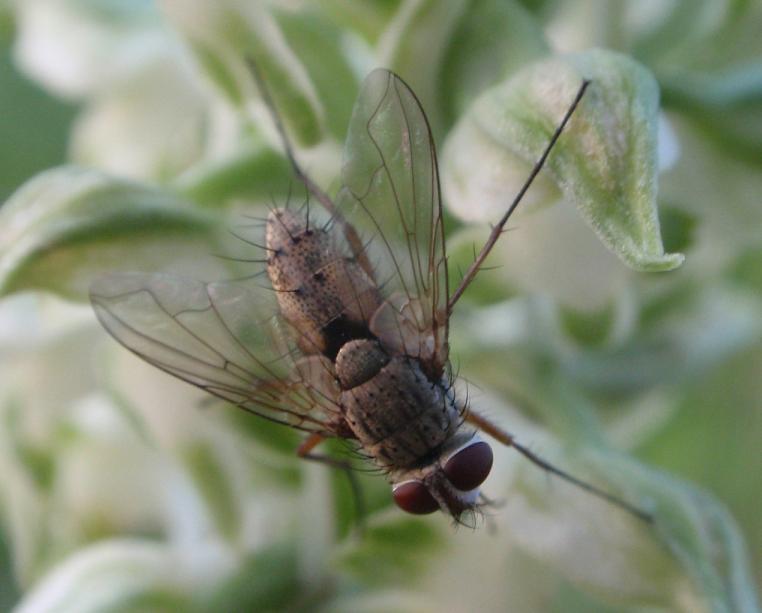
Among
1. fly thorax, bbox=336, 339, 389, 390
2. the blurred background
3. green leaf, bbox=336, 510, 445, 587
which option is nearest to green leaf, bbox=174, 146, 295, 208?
the blurred background

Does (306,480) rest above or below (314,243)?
below

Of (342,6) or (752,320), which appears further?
(752,320)

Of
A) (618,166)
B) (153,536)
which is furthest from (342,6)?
(153,536)

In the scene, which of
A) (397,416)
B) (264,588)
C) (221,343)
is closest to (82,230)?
(221,343)

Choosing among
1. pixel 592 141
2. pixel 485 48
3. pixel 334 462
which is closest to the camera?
pixel 592 141

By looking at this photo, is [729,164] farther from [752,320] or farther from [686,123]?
[752,320]

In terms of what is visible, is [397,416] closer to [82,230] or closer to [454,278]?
[454,278]
